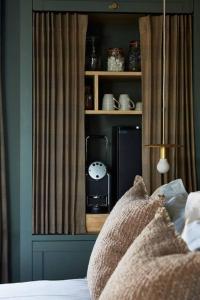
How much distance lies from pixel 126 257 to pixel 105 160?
195 centimetres

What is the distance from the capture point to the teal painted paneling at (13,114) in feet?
9.94

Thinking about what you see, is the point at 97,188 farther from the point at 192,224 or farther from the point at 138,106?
the point at 192,224

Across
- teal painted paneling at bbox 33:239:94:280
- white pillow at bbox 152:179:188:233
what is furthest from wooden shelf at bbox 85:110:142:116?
white pillow at bbox 152:179:188:233

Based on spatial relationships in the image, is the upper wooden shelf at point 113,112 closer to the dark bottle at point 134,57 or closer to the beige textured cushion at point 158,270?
the dark bottle at point 134,57

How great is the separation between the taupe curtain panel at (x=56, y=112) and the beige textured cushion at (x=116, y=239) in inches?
46.6

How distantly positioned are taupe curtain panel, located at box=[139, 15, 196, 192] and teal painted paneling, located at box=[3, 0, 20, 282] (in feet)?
2.84

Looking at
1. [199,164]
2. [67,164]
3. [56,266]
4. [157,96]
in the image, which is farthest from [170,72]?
[56,266]

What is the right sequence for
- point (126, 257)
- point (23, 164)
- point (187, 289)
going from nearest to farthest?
point (187, 289) → point (126, 257) → point (23, 164)

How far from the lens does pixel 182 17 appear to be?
2.72 meters

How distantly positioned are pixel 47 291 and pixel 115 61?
159 cm

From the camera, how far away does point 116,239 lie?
4.74 feet

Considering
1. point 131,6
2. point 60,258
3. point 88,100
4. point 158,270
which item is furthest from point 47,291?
point 131,6

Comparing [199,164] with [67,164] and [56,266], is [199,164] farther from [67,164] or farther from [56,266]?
[56,266]

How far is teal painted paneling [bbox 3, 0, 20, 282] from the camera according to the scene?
3029 mm
